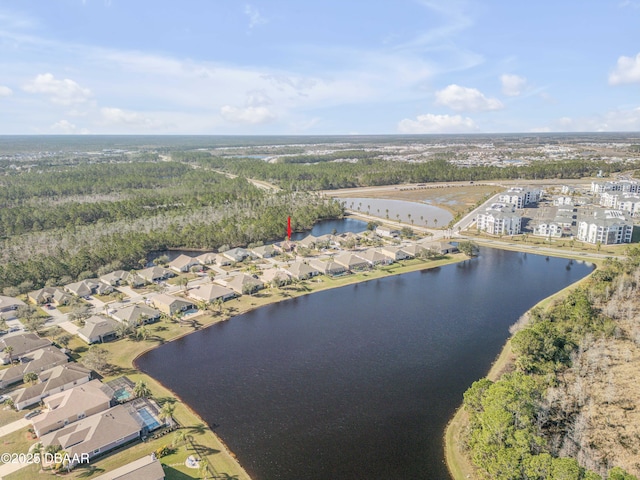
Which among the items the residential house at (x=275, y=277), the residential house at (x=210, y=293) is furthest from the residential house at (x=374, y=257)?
the residential house at (x=210, y=293)

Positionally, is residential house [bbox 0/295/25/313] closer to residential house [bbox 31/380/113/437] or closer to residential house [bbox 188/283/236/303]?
residential house [bbox 188/283/236/303]

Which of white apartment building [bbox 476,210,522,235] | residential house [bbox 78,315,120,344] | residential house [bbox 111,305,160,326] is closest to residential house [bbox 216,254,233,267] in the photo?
residential house [bbox 111,305,160,326]

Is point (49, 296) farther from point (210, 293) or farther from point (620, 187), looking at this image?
point (620, 187)

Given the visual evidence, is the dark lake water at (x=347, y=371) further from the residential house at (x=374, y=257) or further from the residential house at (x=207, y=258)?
the residential house at (x=207, y=258)

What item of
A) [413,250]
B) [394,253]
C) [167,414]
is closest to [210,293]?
[167,414]

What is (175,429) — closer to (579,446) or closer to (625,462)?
(579,446)
